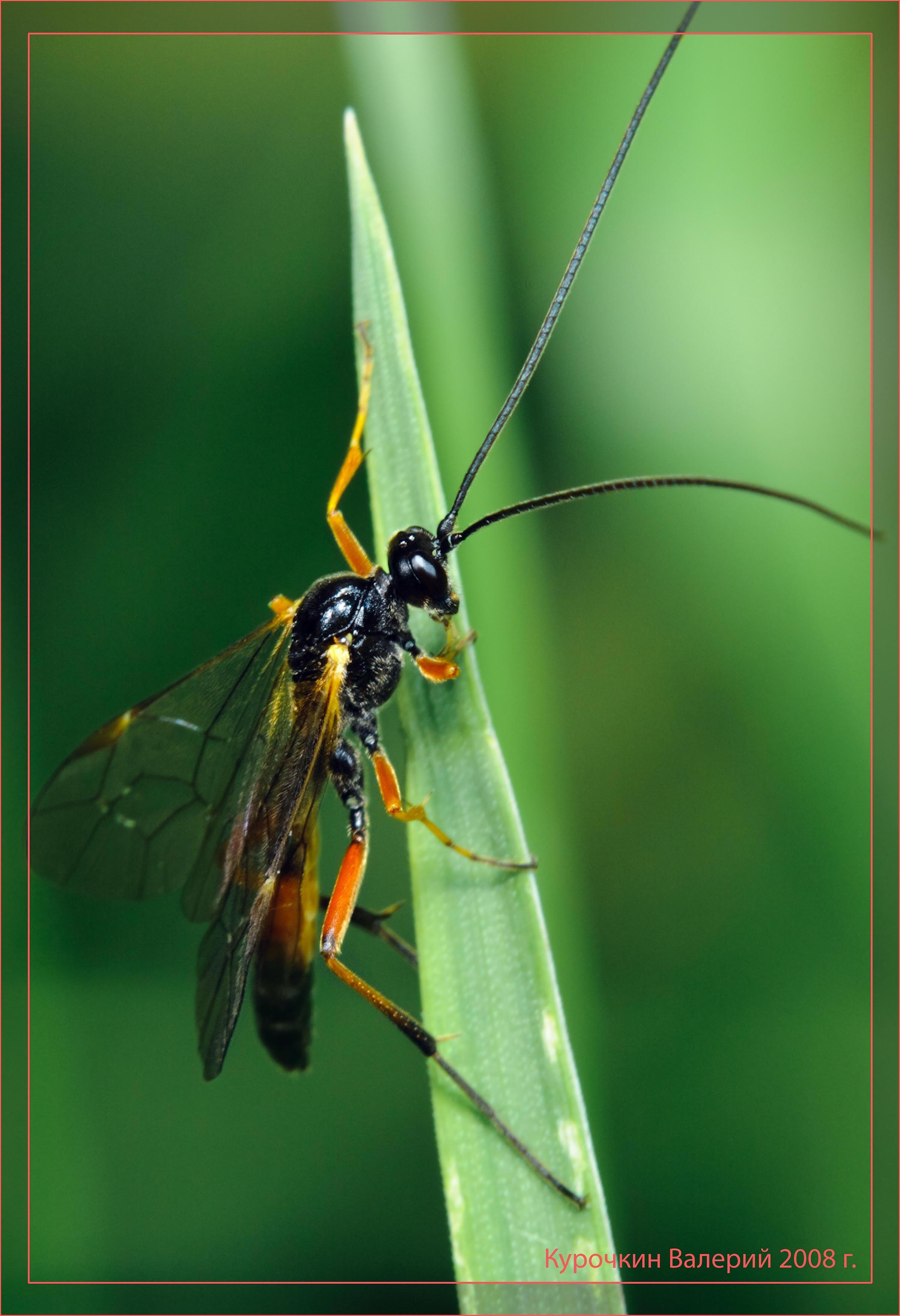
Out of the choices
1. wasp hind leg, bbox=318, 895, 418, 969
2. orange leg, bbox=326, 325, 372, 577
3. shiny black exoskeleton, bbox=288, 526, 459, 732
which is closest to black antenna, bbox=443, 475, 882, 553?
shiny black exoskeleton, bbox=288, 526, 459, 732

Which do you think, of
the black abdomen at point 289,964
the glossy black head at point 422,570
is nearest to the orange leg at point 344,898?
the black abdomen at point 289,964

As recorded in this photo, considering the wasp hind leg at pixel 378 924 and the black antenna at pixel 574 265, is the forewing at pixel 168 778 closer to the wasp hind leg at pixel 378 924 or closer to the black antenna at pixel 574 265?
the wasp hind leg at pixel 378 924

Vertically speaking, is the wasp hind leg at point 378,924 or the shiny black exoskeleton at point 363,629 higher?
the shiny black exoskeleton at point 363,629

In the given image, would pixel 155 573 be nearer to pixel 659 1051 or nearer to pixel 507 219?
pixel 507 219

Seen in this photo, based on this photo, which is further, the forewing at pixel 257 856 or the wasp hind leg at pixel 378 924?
the wasp hind leg at pixel 378 924

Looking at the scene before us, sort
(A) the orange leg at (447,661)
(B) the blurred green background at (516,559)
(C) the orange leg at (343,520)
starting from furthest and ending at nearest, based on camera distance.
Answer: (B) the blurred green background at (516,559)
(C) the orange leg at (343,520)
(A) the orange leg at (447,661)

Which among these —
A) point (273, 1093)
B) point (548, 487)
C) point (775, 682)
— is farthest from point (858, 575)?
point (273, 1093)
